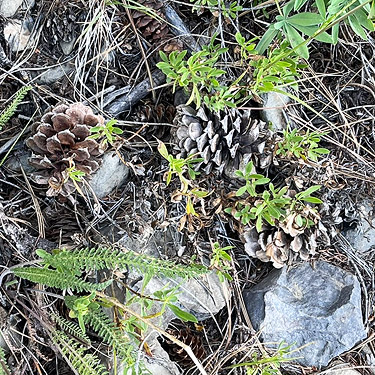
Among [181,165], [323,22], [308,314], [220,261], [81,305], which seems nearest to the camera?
[81,305]

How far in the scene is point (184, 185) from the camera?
5.47ft

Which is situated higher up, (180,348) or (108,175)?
(108,175)

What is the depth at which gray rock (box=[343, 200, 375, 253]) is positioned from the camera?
1918mm

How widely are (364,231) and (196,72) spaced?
95cm

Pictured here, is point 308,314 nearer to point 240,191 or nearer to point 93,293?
point 240,191

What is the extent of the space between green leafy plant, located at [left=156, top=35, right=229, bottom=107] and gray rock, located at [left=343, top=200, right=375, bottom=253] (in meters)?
0.74

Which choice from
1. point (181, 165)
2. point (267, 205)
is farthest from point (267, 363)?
point (181, 165)

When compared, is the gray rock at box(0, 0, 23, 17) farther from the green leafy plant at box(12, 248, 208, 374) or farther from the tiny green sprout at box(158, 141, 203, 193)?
the green leafy plant at box(12, 248, 208, 374)

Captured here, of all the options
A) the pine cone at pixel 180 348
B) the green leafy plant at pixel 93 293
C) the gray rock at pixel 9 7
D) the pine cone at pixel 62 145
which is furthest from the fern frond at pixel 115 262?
the gray rock at pixel 9 7

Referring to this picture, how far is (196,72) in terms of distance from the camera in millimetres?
1688

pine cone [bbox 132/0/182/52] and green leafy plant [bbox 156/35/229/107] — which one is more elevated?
pine cone [bbox 132/0/182/52]

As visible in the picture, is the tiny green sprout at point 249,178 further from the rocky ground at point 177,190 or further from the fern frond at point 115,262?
the fern frond at point 115,262

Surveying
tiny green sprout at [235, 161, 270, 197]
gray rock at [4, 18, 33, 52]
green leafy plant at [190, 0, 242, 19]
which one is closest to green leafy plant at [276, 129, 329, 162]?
tiny green sprout at [235, 161, 270, 197]

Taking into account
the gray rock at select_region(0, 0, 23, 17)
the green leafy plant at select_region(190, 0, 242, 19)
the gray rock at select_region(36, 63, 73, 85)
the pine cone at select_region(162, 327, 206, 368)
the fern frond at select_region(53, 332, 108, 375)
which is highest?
the gray rock at select_region(0, 0, 23, 17)
